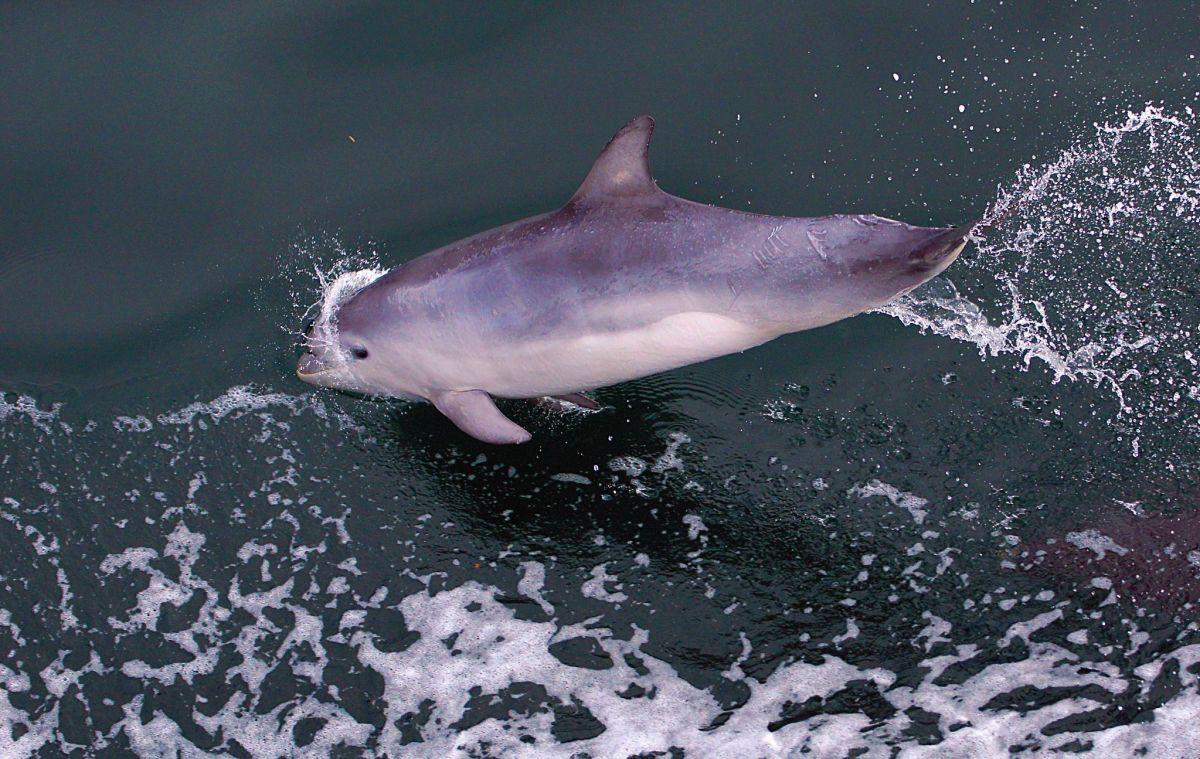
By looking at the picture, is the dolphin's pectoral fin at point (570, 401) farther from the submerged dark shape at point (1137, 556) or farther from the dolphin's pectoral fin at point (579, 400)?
the submerged dark shape at point (1137, 556)

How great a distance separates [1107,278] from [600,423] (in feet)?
13.5

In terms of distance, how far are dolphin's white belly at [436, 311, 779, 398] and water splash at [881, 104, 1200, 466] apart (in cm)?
207

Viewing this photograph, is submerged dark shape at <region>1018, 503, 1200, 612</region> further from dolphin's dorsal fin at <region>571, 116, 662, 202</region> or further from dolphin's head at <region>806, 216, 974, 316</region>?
dolphin's dorsal fin at <region>571, 116, 662, 202</region>

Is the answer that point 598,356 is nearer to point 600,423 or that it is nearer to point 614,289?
point 614,289

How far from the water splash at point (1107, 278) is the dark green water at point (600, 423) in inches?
1.1

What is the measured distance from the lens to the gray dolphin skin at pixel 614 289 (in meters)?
7.99

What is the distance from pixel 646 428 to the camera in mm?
9586

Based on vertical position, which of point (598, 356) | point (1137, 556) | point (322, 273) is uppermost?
point (322, 273)

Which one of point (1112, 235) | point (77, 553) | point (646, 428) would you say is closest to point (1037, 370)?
point (1112, 235)

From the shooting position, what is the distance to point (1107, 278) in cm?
973

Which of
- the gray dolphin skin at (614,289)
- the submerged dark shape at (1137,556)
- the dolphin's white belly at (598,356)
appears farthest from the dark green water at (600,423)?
the gray dolphin skin at (614,289)

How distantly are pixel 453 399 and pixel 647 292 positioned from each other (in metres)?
1.80

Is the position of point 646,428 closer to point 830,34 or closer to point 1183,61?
point 830,34

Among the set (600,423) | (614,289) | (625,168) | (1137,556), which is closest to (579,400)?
(600,423)
